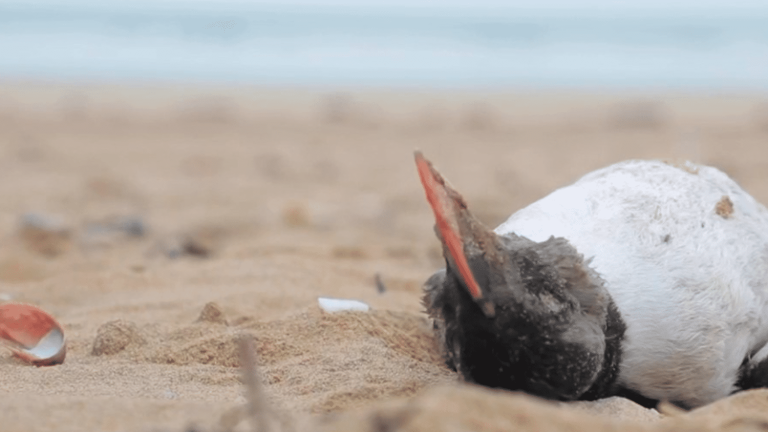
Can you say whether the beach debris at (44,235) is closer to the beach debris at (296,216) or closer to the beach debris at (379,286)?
the beach debris at (296,216)

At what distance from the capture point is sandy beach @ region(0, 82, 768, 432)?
1.92 m

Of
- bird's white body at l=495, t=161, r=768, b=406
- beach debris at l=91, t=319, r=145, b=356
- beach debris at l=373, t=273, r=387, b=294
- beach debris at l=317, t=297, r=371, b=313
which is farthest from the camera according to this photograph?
beach debris at l=373, t=273, r=387, b=294

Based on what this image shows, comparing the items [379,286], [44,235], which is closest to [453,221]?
[379,286]

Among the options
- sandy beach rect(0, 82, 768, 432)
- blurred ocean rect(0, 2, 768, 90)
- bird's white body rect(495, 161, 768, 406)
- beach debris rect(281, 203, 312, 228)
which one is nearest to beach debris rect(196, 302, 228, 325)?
sandy beach rect(0, 82, 768, 432)

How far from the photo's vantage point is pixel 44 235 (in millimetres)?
5199

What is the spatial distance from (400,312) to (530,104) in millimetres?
15066

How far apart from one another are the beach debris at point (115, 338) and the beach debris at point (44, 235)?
2.40 m

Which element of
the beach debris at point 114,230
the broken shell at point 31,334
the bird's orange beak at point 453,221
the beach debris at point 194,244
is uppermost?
the bird's orange beak at point 453,221

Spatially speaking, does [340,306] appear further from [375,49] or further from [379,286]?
[375,49]

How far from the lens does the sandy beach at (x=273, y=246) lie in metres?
1.92

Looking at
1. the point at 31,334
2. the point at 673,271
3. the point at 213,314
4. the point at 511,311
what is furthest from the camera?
the point at 213,314

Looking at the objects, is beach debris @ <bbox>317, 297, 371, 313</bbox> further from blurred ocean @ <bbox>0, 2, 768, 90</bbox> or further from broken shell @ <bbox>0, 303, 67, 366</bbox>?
blurred ocean @ <bbox>0, 2, 768, 90</bbox>

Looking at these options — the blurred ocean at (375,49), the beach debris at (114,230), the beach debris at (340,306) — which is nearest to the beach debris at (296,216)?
the beach debris at (114,230)

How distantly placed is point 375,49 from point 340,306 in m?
30.2
